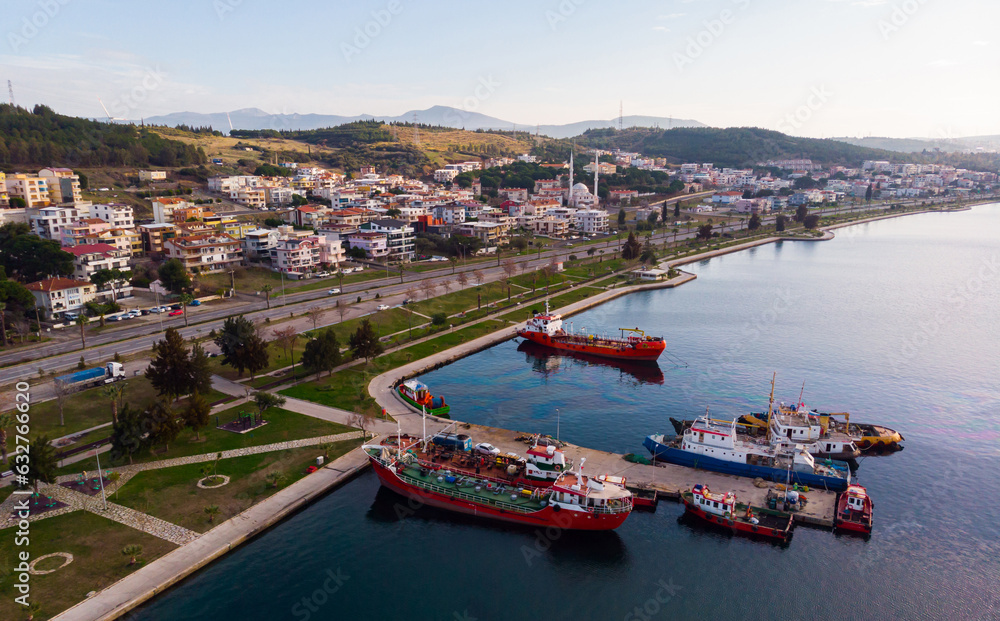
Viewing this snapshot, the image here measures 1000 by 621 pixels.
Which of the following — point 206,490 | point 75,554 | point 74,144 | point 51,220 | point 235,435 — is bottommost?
point 75,554

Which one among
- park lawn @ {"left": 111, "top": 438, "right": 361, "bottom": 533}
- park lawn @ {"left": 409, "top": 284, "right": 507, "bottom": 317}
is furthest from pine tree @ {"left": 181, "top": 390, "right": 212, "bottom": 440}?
park lawn @ {"left": 409, "top": 284, "right": 507, "bottom": 317}

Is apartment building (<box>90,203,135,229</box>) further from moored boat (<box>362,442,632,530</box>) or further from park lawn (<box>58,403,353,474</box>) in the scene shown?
moored boat (<box>362,442,632,530</box>)

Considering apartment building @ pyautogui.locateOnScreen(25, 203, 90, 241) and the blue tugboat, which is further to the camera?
apartment building @ pyautogui.locateOnScreen(25, 203, 90, 241)

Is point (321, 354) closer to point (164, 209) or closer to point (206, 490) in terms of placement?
point (206, 490)

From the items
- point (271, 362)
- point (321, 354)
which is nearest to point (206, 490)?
point (321, 354)

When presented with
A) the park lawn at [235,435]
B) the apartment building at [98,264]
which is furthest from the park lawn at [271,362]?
A: the apartment building at [98,264]
